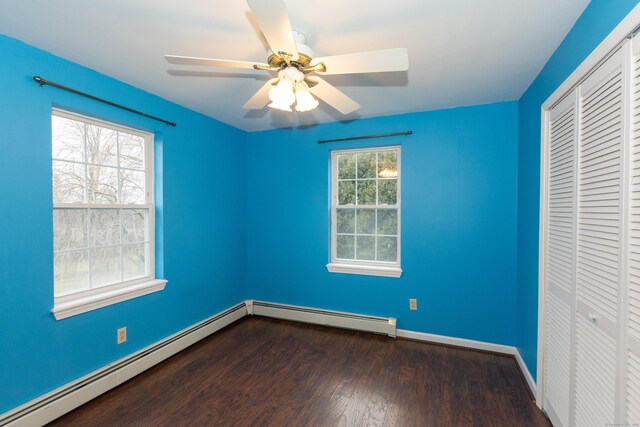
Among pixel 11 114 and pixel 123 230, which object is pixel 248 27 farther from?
pixel 123 230

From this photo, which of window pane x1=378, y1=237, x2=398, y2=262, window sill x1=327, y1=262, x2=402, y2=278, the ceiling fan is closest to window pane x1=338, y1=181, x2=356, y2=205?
window pane x1=378, y1=237, x2=398, y2=262

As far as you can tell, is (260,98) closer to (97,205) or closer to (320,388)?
(97,205)

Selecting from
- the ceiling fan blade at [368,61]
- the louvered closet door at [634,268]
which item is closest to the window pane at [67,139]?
the ceiling fan blade at [368,61]

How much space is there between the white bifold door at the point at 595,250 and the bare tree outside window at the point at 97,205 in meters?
3.13

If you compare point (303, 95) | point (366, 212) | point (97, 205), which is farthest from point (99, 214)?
point (366, 212)

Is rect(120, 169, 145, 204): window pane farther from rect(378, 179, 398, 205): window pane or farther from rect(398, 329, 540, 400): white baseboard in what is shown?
rect(398, 329, 540, 400): white baseboard

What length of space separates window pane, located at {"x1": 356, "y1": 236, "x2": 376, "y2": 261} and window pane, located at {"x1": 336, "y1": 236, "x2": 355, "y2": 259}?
0.06 m

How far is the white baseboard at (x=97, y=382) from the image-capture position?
1.72 metres

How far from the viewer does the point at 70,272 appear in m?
2.06

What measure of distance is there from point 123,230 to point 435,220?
9.60 feet

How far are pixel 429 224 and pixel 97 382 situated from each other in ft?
10.2

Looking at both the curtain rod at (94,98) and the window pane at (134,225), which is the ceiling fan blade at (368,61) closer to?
the curtain rod at (94,98)

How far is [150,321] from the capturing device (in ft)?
8.25

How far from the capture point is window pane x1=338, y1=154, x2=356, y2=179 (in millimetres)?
3371
